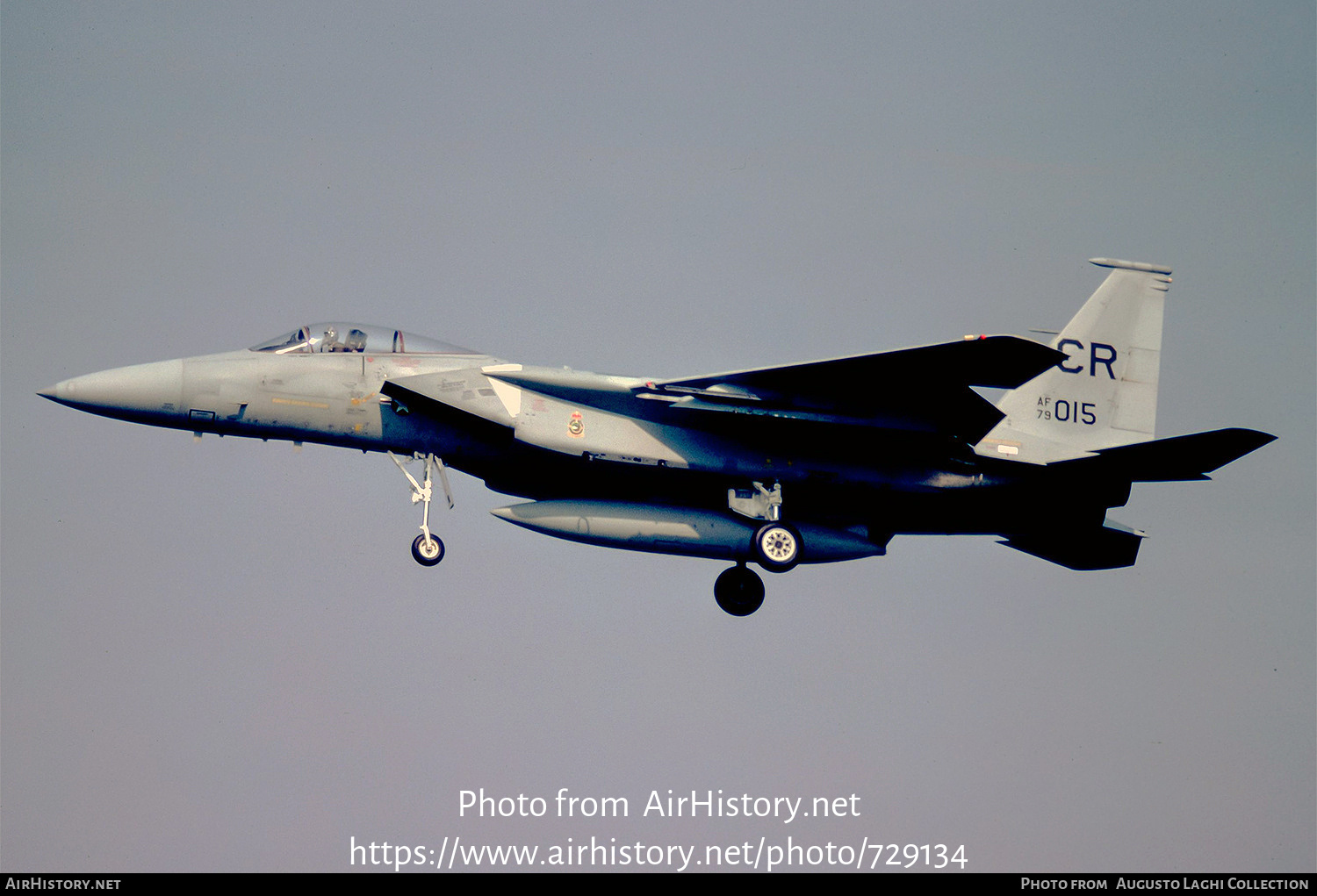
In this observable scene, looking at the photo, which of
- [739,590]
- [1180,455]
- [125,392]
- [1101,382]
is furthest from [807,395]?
[125,392]

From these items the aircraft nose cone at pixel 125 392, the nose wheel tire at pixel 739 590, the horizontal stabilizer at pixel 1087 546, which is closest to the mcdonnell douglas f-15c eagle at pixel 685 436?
the aircraft nose cone at pixel 125 392

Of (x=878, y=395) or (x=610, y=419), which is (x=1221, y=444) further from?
(x=610, y=419)

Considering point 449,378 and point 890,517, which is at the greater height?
point 449,378

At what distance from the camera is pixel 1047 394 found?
18.3 meters

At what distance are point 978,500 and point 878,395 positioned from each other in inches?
92.8

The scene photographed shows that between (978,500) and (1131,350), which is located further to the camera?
(1131,350)

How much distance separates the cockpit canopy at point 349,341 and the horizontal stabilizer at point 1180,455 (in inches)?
313

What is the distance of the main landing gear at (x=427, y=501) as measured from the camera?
1617cm

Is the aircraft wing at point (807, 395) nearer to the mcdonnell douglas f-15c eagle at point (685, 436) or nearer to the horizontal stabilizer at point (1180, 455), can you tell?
the mcdonnell douglas f-15c eagle at point (685, 436)

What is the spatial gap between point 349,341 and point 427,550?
271 centimetres
